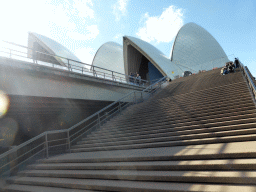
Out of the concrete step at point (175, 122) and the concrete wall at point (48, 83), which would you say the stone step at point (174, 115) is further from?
the concrete wall at point (48, 83)

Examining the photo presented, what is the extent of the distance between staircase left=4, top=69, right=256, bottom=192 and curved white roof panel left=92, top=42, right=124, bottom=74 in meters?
28.5

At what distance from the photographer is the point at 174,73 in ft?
89.1

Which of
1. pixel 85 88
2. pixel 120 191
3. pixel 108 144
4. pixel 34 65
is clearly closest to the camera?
pixel 120 191

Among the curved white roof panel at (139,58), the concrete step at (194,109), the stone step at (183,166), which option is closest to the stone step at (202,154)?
the stone step at (183,166)

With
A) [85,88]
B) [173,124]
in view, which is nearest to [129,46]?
[85,88]

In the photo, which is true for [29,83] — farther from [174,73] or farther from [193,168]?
[174,73]

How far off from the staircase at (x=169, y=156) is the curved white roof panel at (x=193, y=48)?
914 inches

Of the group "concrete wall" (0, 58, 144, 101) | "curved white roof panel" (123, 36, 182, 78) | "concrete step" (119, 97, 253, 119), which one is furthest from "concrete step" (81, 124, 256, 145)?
"curved white roof panel" (123, 36, 182, 78)

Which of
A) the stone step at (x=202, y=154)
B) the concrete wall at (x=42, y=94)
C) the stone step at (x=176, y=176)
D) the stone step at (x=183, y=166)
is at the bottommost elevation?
the stone step at (x=176, y=176)

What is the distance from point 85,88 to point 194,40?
33679 millimetres

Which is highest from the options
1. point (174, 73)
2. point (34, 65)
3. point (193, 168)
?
point (174, 73)

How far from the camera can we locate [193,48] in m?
35.6

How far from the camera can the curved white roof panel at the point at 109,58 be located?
3525 cm

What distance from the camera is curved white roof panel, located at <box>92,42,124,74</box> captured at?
35.2m
